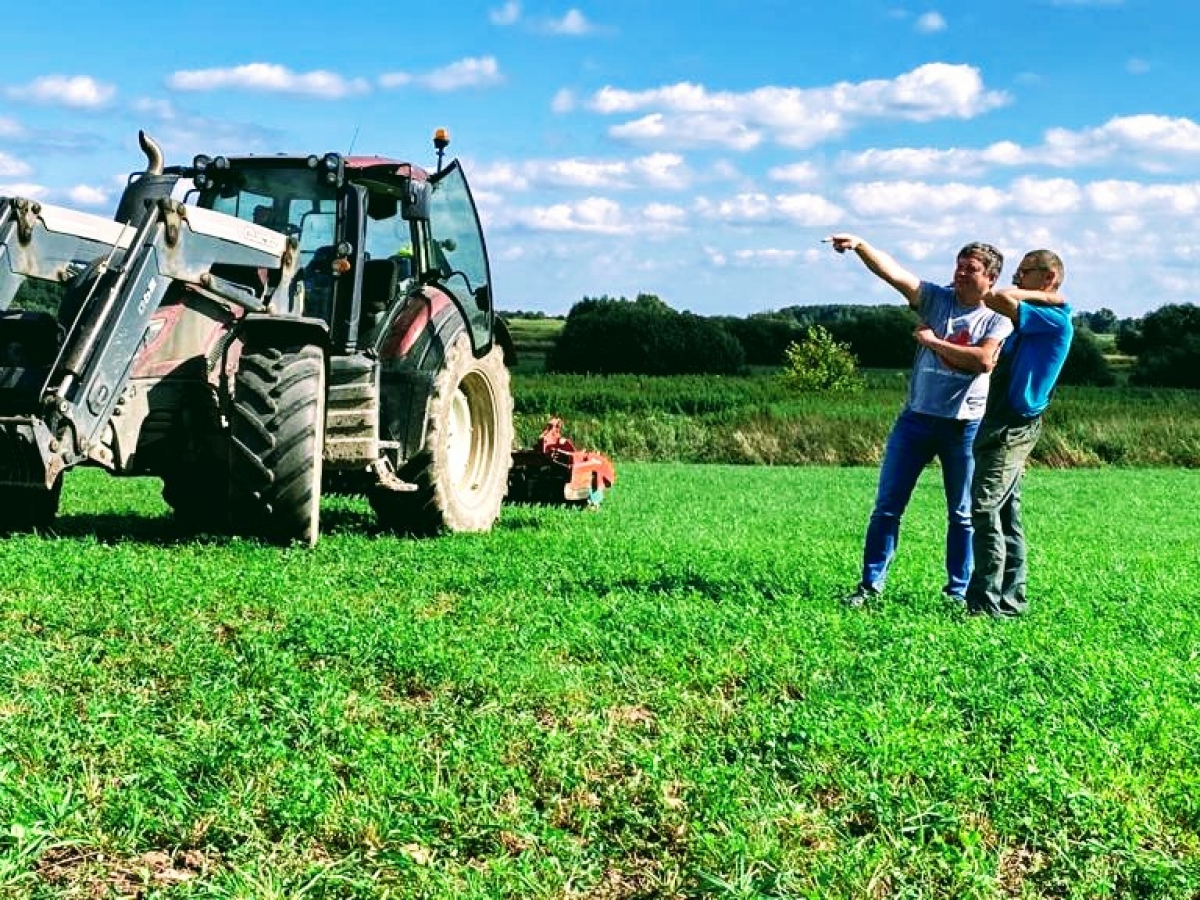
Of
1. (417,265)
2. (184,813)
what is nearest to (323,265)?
(417,265)

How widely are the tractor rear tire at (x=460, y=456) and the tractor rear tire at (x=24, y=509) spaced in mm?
2535

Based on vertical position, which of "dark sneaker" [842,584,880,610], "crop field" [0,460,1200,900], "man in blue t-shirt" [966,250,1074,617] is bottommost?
"crop field" [0,460,1200,900]

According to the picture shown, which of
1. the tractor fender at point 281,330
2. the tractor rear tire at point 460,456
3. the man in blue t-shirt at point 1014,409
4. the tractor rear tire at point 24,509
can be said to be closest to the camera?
the man in blue t-shirt at point 1014,409

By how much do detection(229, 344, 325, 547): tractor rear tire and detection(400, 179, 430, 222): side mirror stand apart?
65.5 inches

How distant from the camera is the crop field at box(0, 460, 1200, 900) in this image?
424 cm

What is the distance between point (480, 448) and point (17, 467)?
16.0 ft

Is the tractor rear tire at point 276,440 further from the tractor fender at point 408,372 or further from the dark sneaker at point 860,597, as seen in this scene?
the dark sneaker at point 860,597

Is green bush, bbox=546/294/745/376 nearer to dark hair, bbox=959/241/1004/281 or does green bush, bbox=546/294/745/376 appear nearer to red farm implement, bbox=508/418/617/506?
red farm implement, bbox=508/418/617/506

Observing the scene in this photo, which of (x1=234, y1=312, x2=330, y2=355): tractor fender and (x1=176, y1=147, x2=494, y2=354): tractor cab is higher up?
(x1=176, y1=147, x2=494, y2=354): tractor cab

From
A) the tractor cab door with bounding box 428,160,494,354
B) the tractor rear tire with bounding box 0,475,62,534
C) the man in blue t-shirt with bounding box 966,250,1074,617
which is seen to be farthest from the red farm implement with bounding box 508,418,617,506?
the man in blue t-shirt with bounding box 966,250,1074,617

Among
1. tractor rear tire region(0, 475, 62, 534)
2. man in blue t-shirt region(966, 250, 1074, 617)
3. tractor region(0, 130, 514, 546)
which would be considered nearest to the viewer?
man in blue t-shirt region(966, 250, 1074, 617)

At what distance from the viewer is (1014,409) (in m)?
7.93

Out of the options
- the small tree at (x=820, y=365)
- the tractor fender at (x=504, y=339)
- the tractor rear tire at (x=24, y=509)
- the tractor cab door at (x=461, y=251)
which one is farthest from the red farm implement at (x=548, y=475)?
the small tree at (x=820, y=365)

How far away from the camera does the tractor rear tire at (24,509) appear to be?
10.6 m
